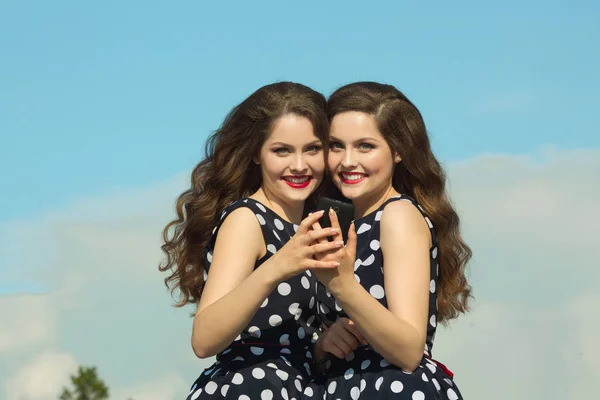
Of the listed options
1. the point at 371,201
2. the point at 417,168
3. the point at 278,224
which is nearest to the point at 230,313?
the point at 278,224

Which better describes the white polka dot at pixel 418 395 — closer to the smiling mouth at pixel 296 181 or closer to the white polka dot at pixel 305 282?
the white polka dot at pixel 305 282

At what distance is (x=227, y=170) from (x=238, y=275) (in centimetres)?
109

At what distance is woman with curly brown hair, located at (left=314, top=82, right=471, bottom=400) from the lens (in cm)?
652

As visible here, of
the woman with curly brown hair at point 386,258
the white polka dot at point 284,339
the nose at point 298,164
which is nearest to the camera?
the woman with curly brown hair at point 386,258

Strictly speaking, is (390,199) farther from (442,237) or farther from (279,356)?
(279,356)

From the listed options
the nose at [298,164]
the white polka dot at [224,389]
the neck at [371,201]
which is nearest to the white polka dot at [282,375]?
the white polka dot at [224,389]


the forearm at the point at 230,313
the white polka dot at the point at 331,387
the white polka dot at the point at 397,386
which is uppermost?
the forearm at the point at 230,313

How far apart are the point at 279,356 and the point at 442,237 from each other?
1479mm

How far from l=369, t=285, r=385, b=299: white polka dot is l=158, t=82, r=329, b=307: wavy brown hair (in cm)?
96

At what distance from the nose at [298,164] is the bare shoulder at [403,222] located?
0.62 m

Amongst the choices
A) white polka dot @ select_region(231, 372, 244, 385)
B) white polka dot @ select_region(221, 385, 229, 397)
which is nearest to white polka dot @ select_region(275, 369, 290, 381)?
white polka dot @ select_region(231, 372, 244, 385)

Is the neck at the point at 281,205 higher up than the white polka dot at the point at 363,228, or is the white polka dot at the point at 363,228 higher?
the neck at the point at 281,205

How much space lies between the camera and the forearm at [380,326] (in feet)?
21.0
